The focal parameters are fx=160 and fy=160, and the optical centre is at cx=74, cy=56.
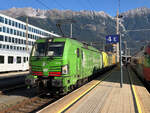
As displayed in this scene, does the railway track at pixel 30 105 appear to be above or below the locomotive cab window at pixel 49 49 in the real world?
below

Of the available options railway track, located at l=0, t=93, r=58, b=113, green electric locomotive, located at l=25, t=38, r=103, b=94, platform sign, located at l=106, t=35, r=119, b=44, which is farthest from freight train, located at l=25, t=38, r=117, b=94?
platform sign, located at l=106, t=35, r=119, b=44

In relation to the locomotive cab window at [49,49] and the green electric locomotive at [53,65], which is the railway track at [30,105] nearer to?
the green electric locomotive at [53,65]

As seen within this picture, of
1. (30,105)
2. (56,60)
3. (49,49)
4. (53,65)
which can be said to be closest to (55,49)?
(49,49)

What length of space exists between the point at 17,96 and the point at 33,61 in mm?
2473

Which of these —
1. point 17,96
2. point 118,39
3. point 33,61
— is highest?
point 118,39

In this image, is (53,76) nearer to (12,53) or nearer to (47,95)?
(47,95)

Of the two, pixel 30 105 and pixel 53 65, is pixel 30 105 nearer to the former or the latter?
pixel 30 105

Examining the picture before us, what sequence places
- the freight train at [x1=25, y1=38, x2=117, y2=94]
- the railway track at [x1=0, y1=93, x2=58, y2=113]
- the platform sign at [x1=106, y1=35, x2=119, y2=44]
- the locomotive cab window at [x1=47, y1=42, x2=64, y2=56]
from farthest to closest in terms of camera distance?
the platform sign at [x1=106, y1=35, x2=119, y2=44], the locomotive cab window at [x1=47, y1=42, x2=64, y2=56], the freight train at [x1=25, y1=38, x2=117, y2=94], the railway track at [x1=0, y1=93, x2=58, y2=113]

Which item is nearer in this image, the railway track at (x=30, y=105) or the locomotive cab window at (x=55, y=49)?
the railway track at (x=30, y=105)

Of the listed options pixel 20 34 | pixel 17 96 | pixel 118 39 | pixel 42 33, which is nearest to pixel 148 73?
pixel 118 39

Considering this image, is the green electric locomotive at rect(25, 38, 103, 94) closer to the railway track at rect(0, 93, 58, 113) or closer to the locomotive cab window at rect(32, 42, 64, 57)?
the locomotive cab window at rect(32, 42, 64, 57)

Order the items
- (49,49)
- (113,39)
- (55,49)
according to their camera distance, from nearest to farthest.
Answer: (55,49)
(49,49)
(113,39)

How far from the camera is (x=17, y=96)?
940cm

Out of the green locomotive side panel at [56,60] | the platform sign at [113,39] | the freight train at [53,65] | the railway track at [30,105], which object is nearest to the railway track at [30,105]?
the railway track at [30,105]
